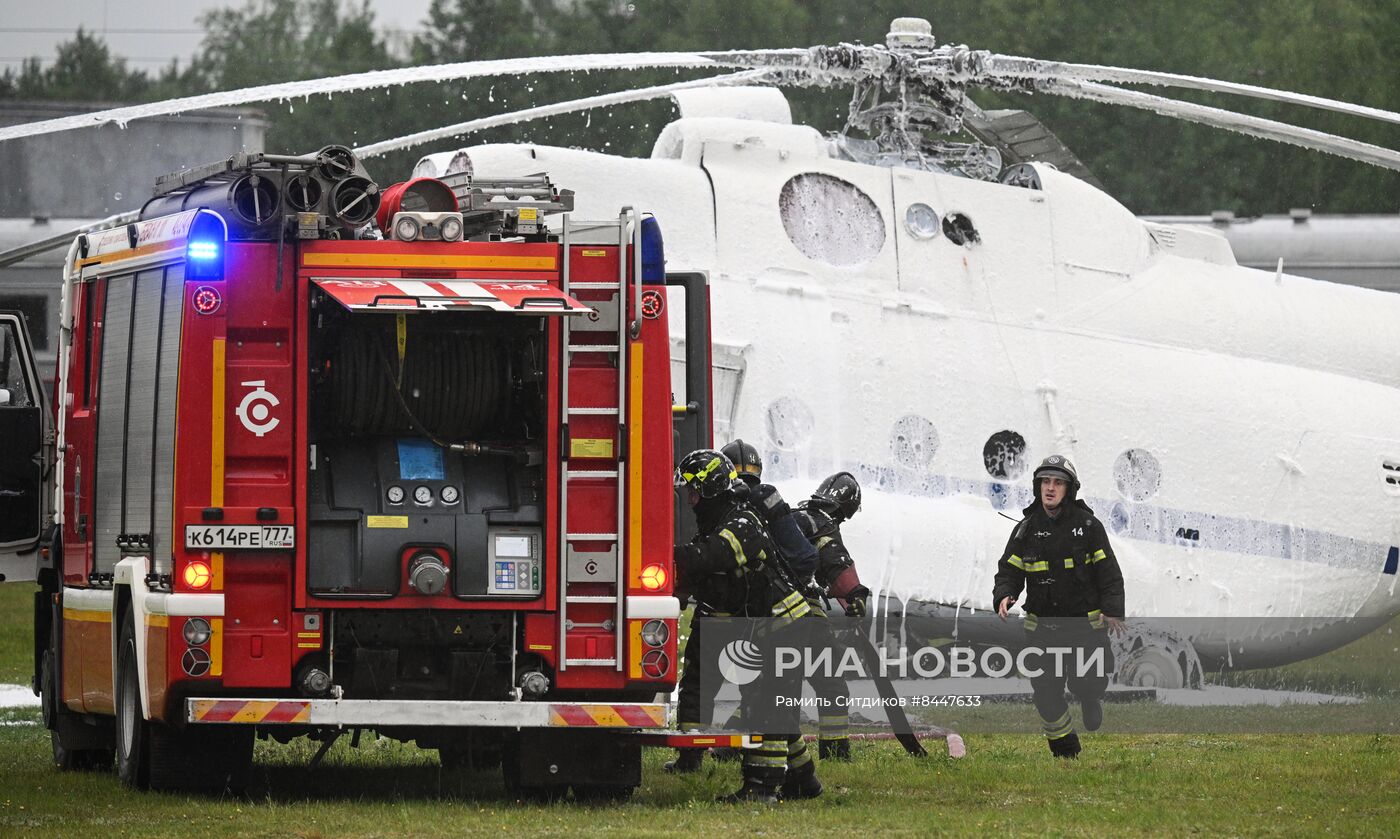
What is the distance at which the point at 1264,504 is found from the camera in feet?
48.5

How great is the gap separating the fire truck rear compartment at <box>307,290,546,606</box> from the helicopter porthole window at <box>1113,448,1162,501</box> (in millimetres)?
6367

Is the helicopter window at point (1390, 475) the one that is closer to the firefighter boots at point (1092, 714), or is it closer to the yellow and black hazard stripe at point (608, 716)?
the firefighter boots at point (1092, 714)

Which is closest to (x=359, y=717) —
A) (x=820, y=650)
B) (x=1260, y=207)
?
(x=820, y=650)

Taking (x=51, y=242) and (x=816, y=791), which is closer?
(x=816, y=791)

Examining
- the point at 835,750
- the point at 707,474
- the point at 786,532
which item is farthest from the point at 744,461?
the point at 835,750

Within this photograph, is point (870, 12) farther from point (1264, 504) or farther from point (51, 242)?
point (51, 242)

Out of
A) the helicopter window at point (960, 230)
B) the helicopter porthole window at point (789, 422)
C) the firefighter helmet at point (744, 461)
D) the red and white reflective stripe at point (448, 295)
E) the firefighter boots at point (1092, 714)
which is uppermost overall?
the helicopter window at point (960, 230)

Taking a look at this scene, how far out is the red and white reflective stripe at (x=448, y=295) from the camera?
28.4ft

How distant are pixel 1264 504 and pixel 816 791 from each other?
6239mm

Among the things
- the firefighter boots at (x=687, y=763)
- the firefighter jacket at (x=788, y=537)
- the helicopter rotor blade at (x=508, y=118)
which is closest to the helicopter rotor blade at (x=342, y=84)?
the helicopter rotor blade at (x=508, y=118)

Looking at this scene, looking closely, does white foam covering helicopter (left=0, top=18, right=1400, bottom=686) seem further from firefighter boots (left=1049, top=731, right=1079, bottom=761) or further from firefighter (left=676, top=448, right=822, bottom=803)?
firefighter (left=676, top=448, right=822, bottom=803)

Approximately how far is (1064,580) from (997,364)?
3.33 metres

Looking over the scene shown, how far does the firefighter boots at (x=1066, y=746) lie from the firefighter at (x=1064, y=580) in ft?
0.68

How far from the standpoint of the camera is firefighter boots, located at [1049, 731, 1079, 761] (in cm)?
1126
